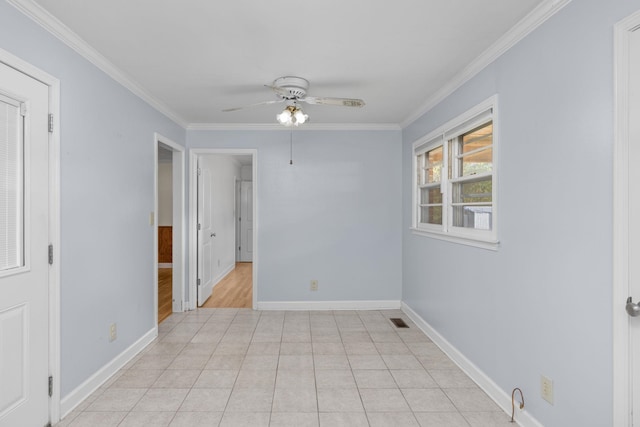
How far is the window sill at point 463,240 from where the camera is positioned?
7.92 feet

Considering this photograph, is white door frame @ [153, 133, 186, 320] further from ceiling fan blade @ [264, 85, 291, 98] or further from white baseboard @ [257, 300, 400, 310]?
ceiling fan blade @ [264, 85, 291, 98]

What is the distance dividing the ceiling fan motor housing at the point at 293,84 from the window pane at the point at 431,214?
69.4 inches

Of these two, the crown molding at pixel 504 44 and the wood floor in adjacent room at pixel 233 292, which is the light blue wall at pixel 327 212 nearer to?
the wood floor in adjacent room at pixel 233 292

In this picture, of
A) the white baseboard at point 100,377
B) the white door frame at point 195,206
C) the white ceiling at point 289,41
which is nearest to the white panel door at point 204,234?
the white door frame at point 195,206

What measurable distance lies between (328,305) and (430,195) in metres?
1.88

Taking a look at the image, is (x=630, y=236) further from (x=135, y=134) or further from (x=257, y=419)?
(x=135, y=134)

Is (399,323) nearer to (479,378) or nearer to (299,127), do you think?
(479,378)

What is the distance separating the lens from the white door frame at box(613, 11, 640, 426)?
1441 millimetres

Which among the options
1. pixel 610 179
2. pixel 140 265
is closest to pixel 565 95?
pixel 610 179

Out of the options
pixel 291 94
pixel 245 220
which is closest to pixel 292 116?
pixel 291 94

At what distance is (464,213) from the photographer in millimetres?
3045

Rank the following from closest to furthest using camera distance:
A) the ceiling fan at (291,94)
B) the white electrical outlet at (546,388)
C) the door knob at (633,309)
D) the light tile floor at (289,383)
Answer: the door knob at (633,309) < the white electrical outlet at (546,388) < the light tile floor at (289,383) < the ceiling fan at (291,94)

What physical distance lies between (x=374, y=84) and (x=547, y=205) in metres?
1.78

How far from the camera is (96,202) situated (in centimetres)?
254
